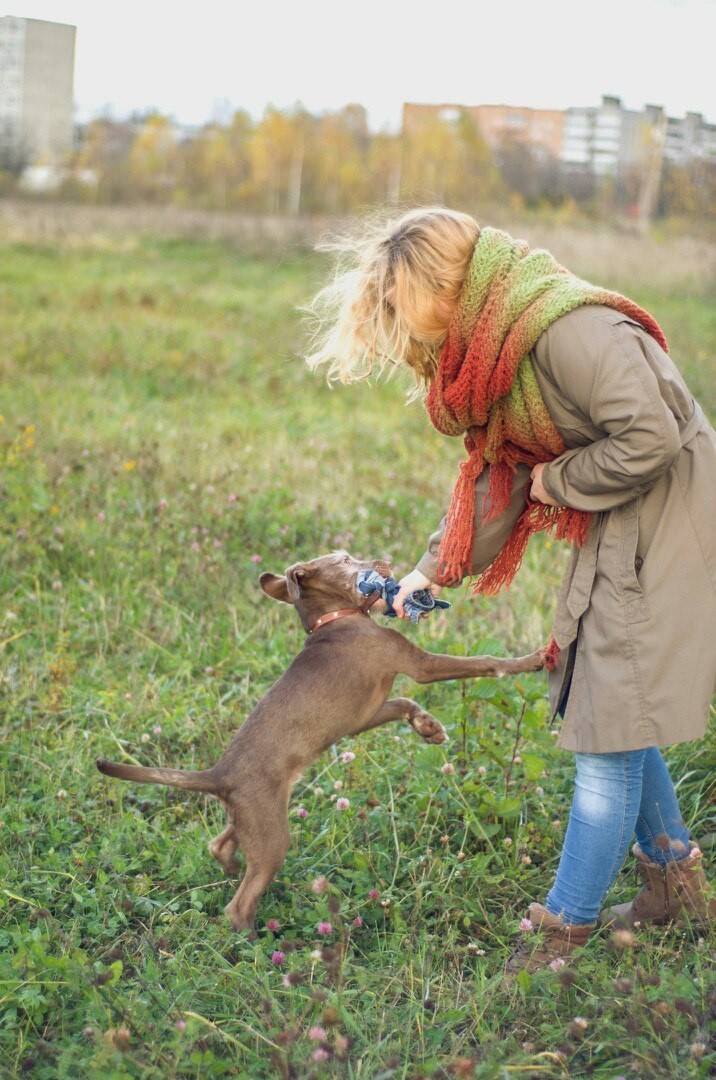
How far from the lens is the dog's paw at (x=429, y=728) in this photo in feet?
11.4

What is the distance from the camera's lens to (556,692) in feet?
10.2

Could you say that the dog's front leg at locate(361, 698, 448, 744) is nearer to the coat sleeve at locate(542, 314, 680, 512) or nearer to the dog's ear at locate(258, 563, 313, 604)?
the dog's ear at locate(258, 563, 313, 604)

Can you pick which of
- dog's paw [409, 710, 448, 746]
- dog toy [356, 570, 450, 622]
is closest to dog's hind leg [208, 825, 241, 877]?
dog's paw [409, 710, 448, 746]

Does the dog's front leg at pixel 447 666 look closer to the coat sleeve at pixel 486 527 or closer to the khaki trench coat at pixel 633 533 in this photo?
the coat sleeve at pixel 486 527

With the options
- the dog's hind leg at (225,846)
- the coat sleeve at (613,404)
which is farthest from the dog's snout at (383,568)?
the dog's hind leg at (225,846)

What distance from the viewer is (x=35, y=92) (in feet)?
114

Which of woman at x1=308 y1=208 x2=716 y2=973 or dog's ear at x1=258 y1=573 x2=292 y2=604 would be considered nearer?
woman at x1=308 y1=208 x2=716 y2=973

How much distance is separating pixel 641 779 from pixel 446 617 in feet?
6.91

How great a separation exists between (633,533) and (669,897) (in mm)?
1205

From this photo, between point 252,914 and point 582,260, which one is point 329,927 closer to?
point 252,914

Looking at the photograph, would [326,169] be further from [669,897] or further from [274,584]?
[669,897]

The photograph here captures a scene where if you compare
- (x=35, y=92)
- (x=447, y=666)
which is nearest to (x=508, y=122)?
(x=35, y=92)

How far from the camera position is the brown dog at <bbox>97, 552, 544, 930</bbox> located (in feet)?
10.2

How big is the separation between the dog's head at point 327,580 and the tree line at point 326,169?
2172 cm
